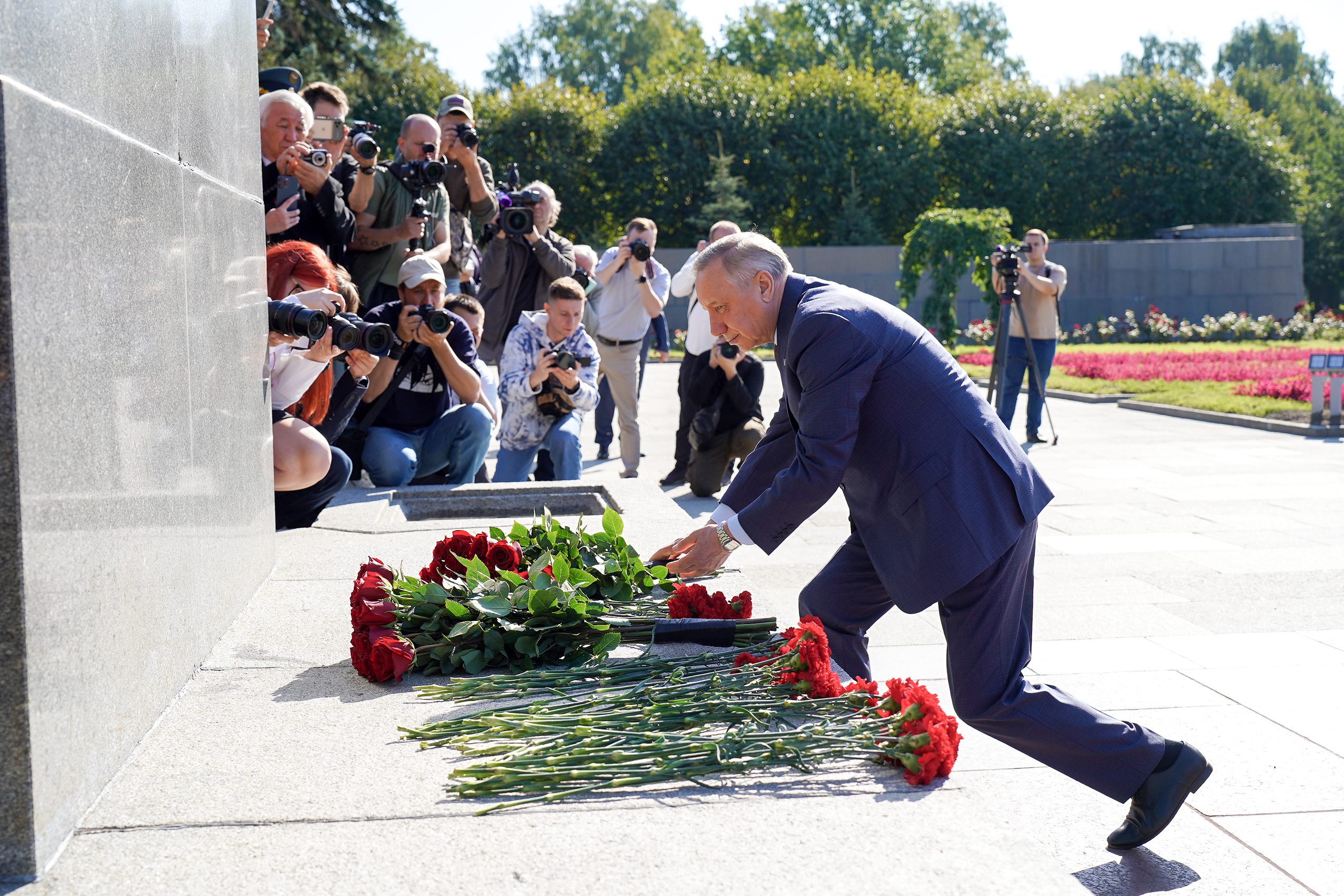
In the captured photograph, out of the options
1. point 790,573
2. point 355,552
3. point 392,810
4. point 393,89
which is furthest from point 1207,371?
point 393,89

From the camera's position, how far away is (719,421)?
864 cm

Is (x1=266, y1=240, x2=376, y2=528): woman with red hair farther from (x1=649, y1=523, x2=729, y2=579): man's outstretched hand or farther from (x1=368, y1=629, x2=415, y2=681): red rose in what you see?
(x1=649, y1=523, x2=729, y2=579): man's outstretched hand

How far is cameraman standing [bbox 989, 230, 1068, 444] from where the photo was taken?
38.5 feet

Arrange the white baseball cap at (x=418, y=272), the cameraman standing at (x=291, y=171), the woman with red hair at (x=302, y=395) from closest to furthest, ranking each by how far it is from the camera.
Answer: the woman with red hair at (x=302, y=395) → the cameraman standing at (x=291, y=171) → the white baseball cap at (x=418, y=272)

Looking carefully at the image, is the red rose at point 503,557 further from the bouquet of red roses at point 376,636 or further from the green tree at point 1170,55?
the green tree at point 1170,55

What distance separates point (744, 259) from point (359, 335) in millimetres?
2038

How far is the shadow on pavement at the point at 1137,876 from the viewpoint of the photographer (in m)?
2.90

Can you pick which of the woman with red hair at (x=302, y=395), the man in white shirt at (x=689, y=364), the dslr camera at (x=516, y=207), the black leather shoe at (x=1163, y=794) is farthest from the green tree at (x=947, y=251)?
the black leather shoe at (x=1163, y=794)

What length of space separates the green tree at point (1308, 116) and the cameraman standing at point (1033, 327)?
2751 cm

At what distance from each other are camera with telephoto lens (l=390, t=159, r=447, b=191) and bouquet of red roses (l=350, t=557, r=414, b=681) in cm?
413

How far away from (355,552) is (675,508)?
1498 mm

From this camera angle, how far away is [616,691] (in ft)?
9.27

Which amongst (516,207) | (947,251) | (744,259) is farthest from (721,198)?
(744,259)

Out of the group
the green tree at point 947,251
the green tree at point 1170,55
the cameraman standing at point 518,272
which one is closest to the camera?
the cameraman standing at point 518,272
